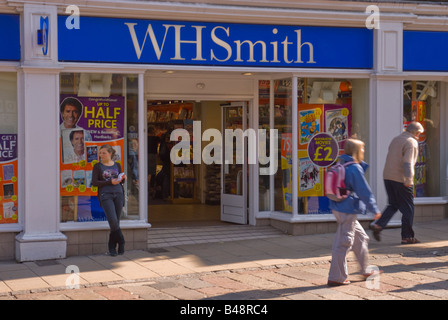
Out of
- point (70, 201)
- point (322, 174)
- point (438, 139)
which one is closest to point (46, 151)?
point (70, 201)

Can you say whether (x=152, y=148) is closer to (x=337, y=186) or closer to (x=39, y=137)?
(x=39, y=137)

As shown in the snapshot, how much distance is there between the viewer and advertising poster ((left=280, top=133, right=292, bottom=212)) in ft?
41.3

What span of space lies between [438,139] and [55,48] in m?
7.68

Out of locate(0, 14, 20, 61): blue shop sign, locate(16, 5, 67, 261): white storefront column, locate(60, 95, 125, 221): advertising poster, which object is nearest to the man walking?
locate(60, 95, 125, 221): advertising poster

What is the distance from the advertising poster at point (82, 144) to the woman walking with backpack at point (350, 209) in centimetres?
436

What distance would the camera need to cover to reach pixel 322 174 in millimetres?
12516

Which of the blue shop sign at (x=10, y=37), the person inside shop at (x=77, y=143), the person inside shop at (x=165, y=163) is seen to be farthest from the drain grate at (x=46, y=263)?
the person inside shop at (x=165, y=163)

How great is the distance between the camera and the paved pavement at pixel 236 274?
7.94 m

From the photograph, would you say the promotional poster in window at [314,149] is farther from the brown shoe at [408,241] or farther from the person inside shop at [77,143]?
the person inside shop at [77,143]

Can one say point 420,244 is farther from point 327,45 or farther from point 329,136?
point 327,45

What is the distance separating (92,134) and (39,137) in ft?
2.88

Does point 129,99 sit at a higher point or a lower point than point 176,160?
higher

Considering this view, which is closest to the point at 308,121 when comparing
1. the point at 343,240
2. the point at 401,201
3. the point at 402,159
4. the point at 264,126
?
the point at 264,126

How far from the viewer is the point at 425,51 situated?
1283cm
